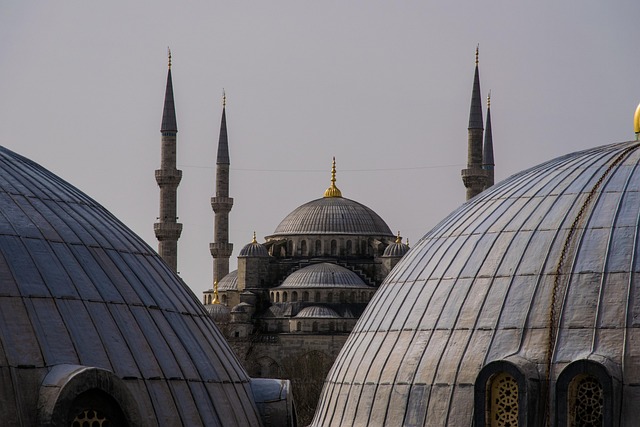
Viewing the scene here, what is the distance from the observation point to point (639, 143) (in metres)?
18.9

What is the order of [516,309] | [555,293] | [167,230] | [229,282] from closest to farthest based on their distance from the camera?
1. [555,293]
2. [516,309]
3. [167,230]
4. [229,282]

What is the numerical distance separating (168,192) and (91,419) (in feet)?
232

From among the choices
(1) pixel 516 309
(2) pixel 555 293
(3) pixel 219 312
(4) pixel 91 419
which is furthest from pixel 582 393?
(3) pixel 219 312

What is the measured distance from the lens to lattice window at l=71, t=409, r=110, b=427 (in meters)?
12.0

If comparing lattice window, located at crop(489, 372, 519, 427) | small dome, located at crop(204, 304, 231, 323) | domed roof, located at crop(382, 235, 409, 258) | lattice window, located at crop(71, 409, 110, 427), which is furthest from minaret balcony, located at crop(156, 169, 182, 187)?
lattice window, located at crop(71, 409, 110, 427)

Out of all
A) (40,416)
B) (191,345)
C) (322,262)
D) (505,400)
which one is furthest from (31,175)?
(322,262)

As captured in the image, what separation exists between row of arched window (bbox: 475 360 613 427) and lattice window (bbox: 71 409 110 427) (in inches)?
199

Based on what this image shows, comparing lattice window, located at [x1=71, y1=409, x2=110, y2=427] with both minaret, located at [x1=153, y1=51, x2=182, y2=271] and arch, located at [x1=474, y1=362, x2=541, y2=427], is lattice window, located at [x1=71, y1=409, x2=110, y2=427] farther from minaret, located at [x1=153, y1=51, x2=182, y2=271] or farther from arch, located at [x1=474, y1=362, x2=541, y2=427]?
minaret, located at [x1=153, y1=51, x2=182, y2=271]

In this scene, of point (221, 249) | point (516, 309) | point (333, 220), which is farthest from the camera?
point (333, 220)

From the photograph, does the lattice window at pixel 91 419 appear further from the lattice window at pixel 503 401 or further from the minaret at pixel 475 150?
the minaret at pixel 475 150

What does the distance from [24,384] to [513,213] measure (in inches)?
305

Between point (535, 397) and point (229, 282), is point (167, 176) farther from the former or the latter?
point (535, 397)

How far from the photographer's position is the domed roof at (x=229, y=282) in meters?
106

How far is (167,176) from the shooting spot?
82812 mm
